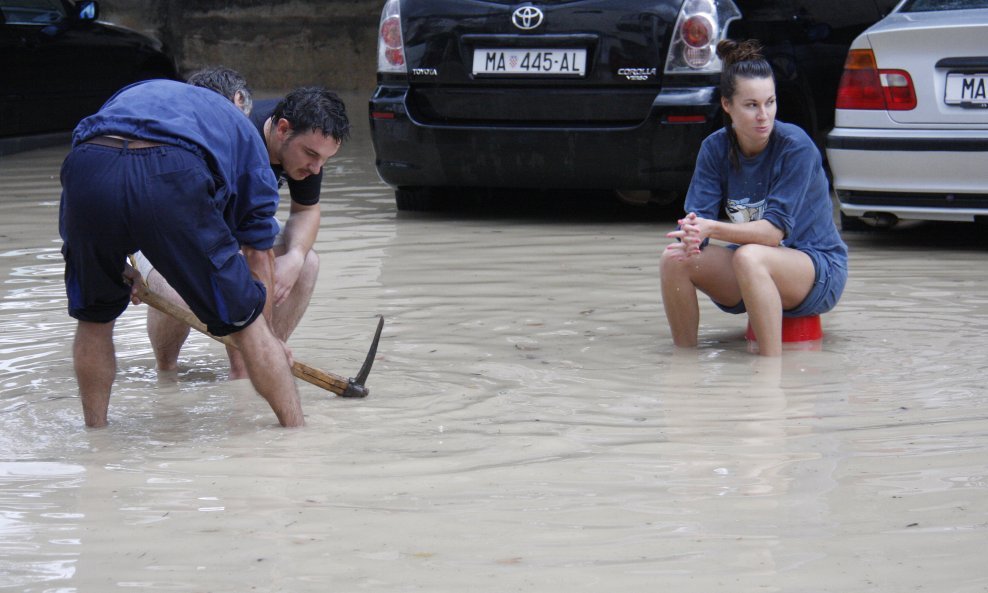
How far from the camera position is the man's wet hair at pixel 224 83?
3929 mm

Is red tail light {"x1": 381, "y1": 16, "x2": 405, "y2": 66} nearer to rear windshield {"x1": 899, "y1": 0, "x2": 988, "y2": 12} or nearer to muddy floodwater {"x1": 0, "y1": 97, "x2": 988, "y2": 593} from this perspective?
muddy floodwater {"x1": 0, "y1": 97, "x2": 988, "y2": 593}

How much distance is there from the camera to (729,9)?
22.4ft

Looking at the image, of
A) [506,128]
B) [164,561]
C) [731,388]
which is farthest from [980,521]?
[506,128]

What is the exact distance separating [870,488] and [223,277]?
164 centimetres

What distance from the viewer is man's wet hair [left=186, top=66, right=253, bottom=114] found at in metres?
3.93

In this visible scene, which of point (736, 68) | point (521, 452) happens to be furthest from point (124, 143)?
point (736, 68)

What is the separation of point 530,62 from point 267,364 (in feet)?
11.6

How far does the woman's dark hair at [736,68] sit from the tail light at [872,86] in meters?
1.76

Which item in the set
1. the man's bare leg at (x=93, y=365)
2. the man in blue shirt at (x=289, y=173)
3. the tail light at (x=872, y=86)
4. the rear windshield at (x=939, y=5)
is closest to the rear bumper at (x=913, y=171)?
the tail light at (x=872, y=86)

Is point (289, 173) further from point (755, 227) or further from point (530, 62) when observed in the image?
point (530, 62)

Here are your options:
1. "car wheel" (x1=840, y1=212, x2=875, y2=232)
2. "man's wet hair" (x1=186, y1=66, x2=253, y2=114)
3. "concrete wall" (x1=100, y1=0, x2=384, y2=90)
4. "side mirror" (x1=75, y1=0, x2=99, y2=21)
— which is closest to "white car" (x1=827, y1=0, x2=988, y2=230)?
"car wheel" (x1=840, y1=212, x2=875, y2=232)

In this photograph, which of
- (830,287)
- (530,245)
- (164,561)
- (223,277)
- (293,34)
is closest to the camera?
(164,561)

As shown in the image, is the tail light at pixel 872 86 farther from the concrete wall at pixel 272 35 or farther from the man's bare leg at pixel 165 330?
the concrete wall at pixel 272 35

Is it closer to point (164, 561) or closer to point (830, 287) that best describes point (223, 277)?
point (164, 561)
